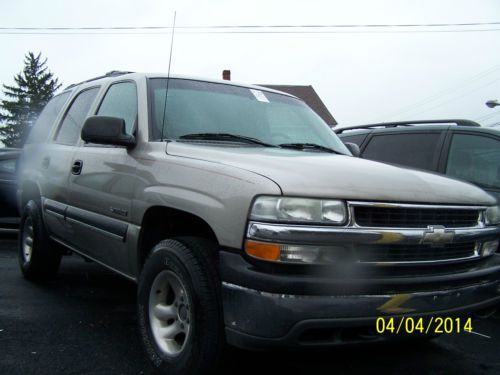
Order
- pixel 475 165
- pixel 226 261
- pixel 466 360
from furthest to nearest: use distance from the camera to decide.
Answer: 1. pixel 475 165
2. pixel 466 360
3. pixel 226 261

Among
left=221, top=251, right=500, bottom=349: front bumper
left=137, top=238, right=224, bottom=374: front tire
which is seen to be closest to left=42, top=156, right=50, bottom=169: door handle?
left=137, top=238, right=224, bottom=374: front tire

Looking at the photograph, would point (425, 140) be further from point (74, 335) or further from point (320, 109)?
point (320, 109)

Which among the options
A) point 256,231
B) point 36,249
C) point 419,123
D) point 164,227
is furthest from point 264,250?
point 419,123

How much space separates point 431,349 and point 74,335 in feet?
8.18

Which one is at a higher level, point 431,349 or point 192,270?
point 192,270

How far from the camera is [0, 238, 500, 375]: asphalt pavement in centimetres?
299

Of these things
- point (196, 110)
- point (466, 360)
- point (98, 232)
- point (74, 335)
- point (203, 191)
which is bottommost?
point (74, 335)

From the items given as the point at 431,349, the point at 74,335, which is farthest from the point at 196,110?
the point at 431,349

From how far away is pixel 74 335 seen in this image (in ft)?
11.5

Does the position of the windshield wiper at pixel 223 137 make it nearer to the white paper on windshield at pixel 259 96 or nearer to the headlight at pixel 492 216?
the white paper on windshield at pixel 259 96

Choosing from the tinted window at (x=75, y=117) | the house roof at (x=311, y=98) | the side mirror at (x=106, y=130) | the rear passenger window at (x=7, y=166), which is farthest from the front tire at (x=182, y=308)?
the house roof at (x=311, y=98)

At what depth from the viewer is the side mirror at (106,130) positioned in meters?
3.09

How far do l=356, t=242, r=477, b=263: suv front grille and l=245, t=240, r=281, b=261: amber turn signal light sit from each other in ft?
1.22

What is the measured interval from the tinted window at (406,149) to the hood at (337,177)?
7.23 feet
